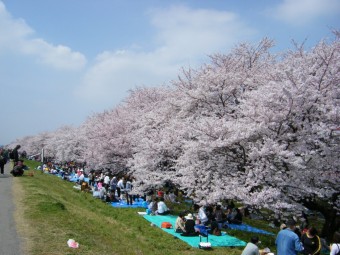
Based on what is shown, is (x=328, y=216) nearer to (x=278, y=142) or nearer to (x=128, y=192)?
(x=278, y=142)

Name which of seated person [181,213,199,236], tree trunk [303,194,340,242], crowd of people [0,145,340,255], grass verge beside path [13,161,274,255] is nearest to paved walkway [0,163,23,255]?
grass verge beside path [13,161,274,255]

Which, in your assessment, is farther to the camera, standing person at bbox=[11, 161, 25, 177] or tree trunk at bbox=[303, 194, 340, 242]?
standing person at bbox=[11, 161, 25, 177]

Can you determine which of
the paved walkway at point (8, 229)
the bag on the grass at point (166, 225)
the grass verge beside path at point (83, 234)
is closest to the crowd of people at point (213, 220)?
the bag on the grass at point (166, 225)

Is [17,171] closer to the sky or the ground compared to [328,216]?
closer to the sky

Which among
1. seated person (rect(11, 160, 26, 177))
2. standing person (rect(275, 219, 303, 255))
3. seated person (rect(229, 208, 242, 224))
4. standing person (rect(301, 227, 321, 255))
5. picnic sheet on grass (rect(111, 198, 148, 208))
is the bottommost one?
seated person (rect(229, 208, 242, 224))

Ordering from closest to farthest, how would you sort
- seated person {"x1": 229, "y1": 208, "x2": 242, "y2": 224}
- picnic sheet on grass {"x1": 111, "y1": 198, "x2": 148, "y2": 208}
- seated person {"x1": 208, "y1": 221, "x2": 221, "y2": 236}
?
seated person {"x1": 208, "y1": 221, "x2": 221, "y2": 236}, seated person {"x1": 229, "y1": 208, "x2": 242, "y2": 224}, picnic sheet on grass {"x1": 111, "y1": 198, "x2": 148, "y2": 208}

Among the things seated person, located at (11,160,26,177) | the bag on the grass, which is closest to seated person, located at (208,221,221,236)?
the bag on the grass

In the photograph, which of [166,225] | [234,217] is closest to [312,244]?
[166,225]

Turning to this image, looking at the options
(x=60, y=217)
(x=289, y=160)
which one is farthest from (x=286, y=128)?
(x=60, y=217)

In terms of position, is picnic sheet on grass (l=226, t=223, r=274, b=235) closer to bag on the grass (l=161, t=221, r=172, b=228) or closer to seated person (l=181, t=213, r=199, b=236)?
seated person (l=181, t=213, r=199, b=236)

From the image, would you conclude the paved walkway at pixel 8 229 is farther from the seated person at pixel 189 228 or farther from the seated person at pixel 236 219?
the seated person at pixel 236 219

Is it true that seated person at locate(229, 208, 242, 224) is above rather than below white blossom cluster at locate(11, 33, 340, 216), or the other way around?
below

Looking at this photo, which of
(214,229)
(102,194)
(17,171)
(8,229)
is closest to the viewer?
(8,229)

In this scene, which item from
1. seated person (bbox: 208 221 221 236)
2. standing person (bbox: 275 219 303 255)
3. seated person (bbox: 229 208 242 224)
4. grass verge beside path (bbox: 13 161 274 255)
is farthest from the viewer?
seated person (bbox: 229 208 242 224)
